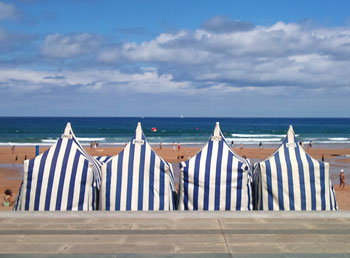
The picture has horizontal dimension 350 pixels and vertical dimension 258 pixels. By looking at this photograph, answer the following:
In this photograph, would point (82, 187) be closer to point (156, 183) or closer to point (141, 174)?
point (141, 174)

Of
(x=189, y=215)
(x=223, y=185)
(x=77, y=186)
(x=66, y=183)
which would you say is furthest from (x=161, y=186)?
(x=66, y=183)

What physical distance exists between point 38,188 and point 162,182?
6.88 feet

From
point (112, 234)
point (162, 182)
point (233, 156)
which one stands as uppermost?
point (233, 156)

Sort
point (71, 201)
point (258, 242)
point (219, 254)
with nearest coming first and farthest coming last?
point (219, 254)
point (258, 242)
point (71, 201)

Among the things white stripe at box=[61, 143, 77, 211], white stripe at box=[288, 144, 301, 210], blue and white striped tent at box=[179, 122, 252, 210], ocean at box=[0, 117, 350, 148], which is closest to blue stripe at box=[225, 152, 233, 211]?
blue and white striped tent at box=[179, 122, 252, 210]

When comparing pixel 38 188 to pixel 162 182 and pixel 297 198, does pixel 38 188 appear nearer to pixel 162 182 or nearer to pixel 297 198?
pixel 162 182

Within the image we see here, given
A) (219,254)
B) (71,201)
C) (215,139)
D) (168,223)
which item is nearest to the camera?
(219,254)

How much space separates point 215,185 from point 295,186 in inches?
55.0

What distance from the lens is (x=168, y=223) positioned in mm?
5258

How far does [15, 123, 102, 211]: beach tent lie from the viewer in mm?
6633

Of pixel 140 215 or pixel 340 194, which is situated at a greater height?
pixel 140 215

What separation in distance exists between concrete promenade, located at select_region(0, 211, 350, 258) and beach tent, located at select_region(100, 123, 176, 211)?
3.48 ft

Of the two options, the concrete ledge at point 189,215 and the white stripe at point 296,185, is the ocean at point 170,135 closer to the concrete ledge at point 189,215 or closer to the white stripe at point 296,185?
the white stripe at point 296,185

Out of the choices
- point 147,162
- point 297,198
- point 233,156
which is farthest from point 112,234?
point 297,198
